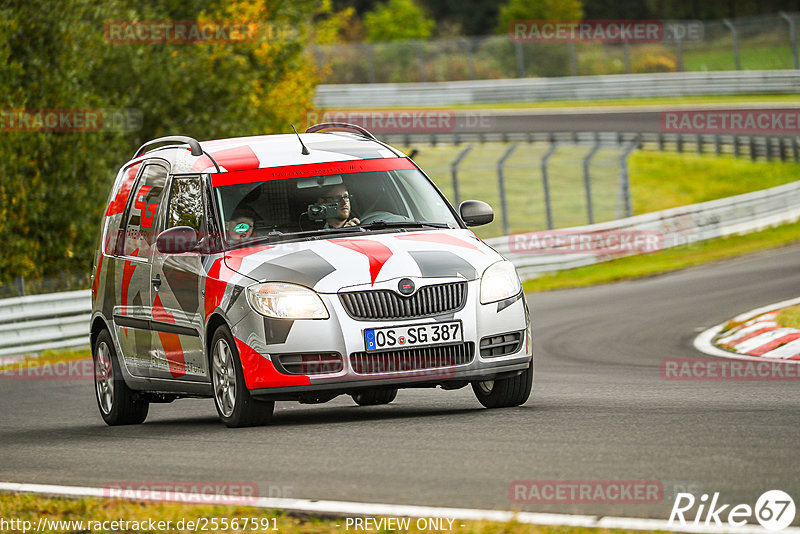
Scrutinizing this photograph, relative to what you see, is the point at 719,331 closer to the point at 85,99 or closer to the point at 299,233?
the point at 299,233

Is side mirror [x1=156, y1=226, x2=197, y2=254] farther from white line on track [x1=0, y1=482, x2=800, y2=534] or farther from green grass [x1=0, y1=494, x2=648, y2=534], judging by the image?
white line on track [x1=0, y1=482, x2=800, y2=534]

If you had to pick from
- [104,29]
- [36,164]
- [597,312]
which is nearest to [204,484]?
[597,312]

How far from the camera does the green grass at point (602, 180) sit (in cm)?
3706

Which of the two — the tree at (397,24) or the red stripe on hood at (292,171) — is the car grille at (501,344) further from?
the tree at (397,24)

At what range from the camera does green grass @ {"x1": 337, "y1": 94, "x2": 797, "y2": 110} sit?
51656mm

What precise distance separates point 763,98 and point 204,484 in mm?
48144

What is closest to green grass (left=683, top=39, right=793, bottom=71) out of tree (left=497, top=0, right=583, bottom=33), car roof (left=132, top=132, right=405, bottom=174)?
tree (left=497, top=0, right=583, bottom=33)

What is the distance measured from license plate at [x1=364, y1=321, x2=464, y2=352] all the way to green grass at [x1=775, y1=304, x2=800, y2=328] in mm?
6856

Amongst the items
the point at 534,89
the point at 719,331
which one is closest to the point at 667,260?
the point at 719,331

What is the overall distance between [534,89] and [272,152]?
49402mm

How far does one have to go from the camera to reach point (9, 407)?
13.1m

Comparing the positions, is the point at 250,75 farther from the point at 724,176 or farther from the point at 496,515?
the point at 496,515

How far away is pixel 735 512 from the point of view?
5.37m

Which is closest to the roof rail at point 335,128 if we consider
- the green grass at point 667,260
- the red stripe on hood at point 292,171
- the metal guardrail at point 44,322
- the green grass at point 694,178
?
the red stripe on hood at point 292,171
